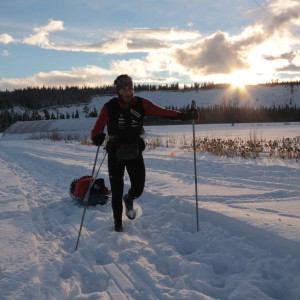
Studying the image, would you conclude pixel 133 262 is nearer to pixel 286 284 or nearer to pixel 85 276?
pixel 85 276

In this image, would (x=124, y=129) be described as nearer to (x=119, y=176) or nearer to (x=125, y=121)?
(x=125, y=121)

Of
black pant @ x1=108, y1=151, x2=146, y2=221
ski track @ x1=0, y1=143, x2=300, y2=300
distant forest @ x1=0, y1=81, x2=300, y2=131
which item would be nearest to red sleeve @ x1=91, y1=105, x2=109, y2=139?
black pant @ x1=108, y1=151, x2=146, y2=221

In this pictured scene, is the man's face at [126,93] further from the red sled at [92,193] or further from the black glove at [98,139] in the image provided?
the red sled at [92,193]

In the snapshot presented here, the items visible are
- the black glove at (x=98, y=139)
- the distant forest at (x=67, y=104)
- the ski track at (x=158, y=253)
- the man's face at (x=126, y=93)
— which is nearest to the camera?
the ski track at (x=158, y=253)

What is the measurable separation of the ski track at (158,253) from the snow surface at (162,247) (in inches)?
0.4

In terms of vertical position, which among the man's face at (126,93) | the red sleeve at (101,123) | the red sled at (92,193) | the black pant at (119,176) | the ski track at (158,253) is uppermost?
the man's face at (126,93)

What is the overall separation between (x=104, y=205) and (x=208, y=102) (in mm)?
147347

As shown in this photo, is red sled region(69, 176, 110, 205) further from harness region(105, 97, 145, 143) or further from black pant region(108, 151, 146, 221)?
harness region(105, 97, 145, 143)

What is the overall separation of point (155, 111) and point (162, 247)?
200 cm

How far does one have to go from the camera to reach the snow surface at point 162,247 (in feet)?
12.2

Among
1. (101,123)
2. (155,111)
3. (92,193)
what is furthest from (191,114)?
(92,193)

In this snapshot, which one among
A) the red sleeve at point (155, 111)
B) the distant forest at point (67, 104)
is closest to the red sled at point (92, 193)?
the red sleeve at point (155, 111)

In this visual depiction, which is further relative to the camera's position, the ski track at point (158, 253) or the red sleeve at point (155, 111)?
the red sleeve at point (155, 111)

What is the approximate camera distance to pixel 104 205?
299 inches
